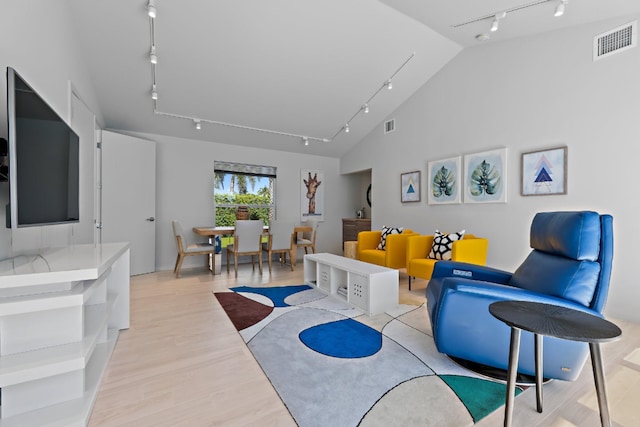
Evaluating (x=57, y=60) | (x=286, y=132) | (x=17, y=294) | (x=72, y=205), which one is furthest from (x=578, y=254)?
(x=286, y=132)

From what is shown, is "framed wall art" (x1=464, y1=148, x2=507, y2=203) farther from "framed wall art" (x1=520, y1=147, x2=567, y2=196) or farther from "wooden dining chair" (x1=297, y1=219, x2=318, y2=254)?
"wooden dining chair" (x1=297, y1=219, x2=318, y2=254)

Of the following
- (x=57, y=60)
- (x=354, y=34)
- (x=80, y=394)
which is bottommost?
(x=80, y=394)

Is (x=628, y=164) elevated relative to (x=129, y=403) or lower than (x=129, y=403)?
elevated

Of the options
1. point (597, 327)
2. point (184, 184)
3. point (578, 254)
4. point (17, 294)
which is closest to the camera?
point (597, 327)

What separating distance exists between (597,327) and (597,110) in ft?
9.81

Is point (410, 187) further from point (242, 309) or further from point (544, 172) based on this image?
point (242, 309)

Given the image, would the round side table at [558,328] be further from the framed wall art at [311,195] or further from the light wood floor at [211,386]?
the framed wall art at [311,195]

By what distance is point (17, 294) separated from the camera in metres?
1.29

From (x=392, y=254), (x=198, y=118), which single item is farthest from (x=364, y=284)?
(x=198, y=118)

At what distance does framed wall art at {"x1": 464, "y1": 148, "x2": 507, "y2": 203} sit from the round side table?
277 cm

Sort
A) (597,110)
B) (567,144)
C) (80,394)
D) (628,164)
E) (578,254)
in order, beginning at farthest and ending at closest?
(567,144) < (597,110) < (628,164) < (578,254) < (80,394)

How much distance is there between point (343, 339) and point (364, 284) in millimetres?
706

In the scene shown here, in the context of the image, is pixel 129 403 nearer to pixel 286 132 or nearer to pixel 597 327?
pixel 597 327

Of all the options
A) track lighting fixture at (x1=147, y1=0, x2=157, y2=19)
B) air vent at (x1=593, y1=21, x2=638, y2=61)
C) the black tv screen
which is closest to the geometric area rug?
the black tv screen
